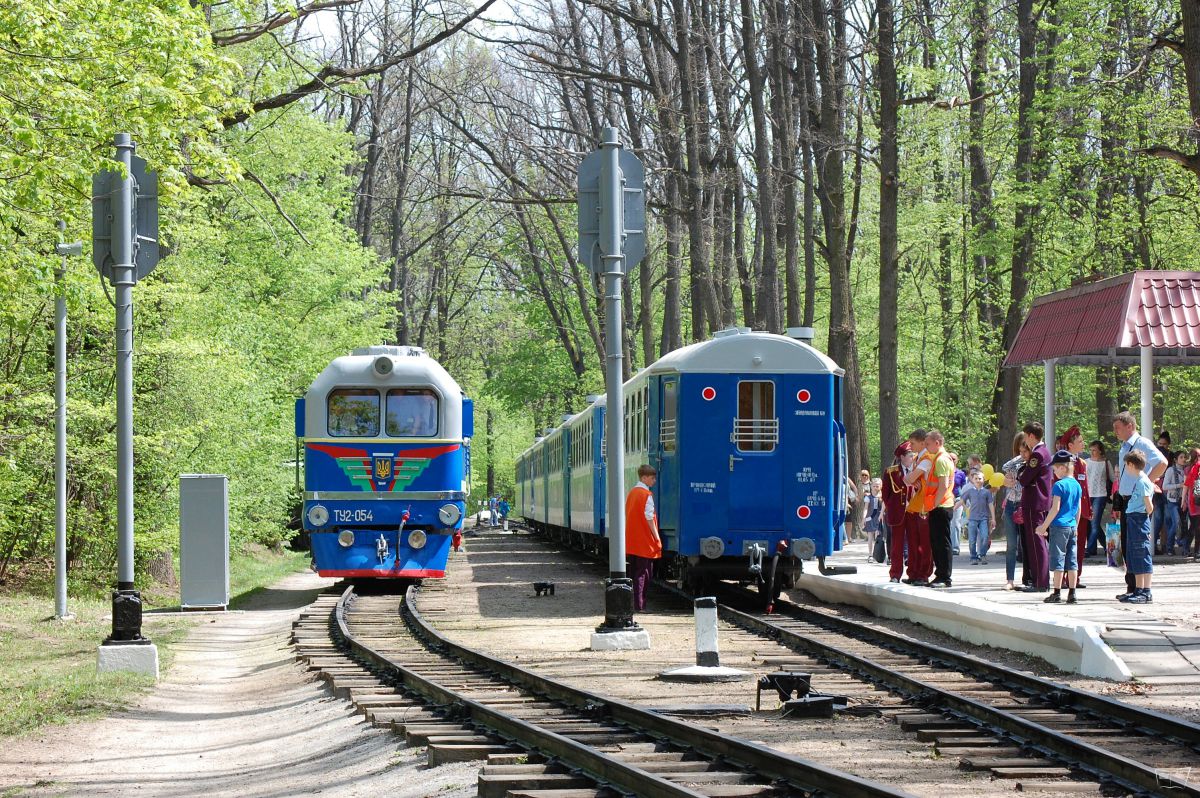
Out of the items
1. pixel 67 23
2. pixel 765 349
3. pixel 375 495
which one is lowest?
pixel 375 495

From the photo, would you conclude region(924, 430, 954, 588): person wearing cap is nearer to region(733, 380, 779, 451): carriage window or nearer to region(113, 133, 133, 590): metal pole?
region(733, 380, 779, 451): carriage window

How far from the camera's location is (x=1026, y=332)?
25.7 metres

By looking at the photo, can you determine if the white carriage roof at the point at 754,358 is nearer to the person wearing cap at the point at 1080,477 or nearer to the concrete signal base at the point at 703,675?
the person wearing cap at the point at 1080,477

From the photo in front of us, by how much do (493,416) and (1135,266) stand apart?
52.9 metres

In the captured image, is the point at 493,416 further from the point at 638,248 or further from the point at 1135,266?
the point at 638,248

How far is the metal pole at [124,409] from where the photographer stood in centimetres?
1384

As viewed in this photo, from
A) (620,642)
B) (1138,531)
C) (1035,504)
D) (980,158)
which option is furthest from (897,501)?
(980,158)

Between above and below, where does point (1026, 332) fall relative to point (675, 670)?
above

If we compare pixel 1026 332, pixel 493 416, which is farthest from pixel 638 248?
pixel 493 416

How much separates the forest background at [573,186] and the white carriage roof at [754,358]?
4626mm

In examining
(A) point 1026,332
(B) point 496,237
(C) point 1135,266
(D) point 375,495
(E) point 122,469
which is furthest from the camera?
(B) point 496,237

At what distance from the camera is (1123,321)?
22.0 m

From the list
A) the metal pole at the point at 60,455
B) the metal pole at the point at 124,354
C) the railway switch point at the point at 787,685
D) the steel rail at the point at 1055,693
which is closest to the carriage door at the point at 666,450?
the steel rail at the point at 1055,693

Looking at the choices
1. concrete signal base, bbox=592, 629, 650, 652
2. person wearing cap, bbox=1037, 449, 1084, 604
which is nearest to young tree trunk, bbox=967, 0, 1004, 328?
person wearing cap, bbox=1037, 449, 1084, 604
